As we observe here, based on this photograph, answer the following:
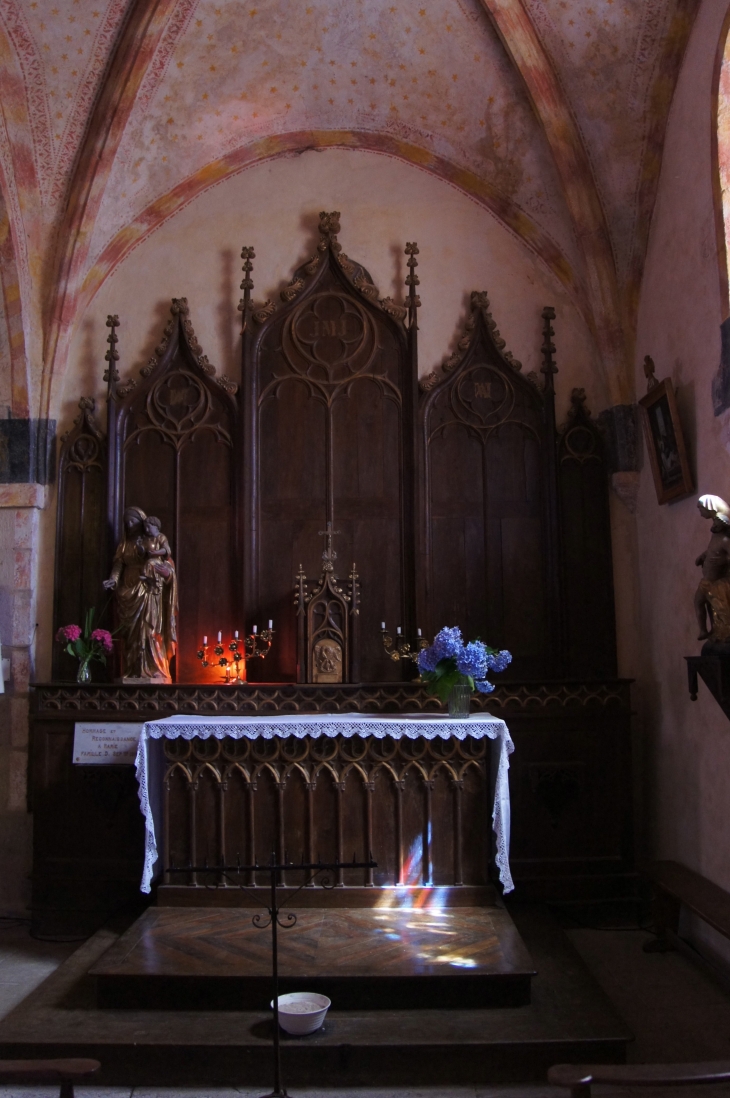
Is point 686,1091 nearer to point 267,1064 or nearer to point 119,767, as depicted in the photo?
point 267,1064

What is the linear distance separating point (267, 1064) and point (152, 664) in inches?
145

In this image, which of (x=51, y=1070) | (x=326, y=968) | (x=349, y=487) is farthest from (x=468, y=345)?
(x=51, y=1070)

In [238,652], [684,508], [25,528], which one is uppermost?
[25,528]

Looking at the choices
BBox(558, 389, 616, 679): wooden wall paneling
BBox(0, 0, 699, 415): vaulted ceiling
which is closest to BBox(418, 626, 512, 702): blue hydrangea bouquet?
BBox(558, 389, 616, 679): wooden wall paneling

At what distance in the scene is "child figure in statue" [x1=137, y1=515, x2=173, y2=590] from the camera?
7945mm

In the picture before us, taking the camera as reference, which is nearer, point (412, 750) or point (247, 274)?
point (412, 750)

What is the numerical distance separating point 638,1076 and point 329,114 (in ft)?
Result: 27.3

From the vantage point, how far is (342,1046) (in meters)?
4.82

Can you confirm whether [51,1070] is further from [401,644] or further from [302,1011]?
[401,644]

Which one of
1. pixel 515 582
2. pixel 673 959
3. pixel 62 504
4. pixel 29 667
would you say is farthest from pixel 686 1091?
pixel 62 504

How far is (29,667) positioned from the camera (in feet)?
27.4

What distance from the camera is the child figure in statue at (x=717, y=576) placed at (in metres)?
5.50

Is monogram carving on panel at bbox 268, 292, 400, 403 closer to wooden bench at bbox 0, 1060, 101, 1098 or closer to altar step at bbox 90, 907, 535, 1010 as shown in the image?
altar step at bbox 90, 907, 535, 1010

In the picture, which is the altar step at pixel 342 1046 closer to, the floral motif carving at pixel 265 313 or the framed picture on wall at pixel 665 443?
the framed picture on wall at pixel 665 443
